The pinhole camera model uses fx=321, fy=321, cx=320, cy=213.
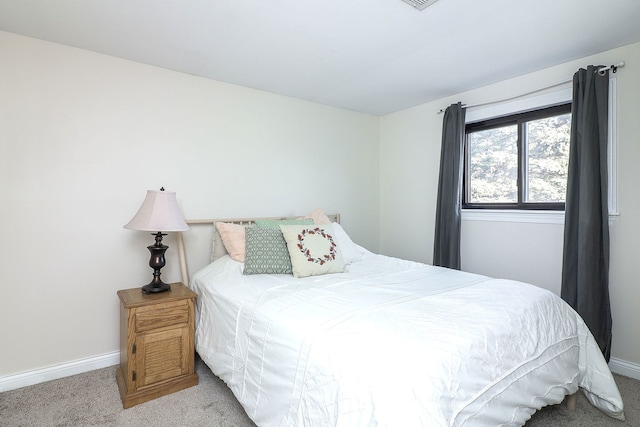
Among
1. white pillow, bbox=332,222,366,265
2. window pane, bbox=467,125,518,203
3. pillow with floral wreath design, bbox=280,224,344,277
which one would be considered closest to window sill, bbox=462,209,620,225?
window pane, bbox=467,125,518,203

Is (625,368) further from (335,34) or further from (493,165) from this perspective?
(335,34)

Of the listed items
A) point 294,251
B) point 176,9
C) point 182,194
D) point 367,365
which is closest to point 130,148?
point 182,194

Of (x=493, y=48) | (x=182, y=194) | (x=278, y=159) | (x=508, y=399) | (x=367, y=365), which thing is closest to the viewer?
(x=367, y=365)

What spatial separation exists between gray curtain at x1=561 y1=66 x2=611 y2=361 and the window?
28 cm

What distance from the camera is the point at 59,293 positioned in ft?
7.31

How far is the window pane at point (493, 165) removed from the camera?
2.96m

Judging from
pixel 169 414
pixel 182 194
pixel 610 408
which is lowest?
pixel 169 414

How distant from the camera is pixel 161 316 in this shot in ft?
6.57

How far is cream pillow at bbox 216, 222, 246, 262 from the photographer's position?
8.08 feet

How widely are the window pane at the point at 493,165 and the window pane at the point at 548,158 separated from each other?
0.12m

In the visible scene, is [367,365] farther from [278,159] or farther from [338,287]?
[278,159]

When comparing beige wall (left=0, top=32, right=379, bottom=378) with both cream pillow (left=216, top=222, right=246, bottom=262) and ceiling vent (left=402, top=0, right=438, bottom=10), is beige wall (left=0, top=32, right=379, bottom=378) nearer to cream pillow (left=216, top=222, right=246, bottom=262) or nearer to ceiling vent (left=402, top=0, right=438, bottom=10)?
cream pillow (left=216, top=222, right=246, bottom=262)

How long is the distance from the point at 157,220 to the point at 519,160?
3007 mm

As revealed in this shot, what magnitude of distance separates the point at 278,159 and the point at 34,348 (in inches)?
91.7
